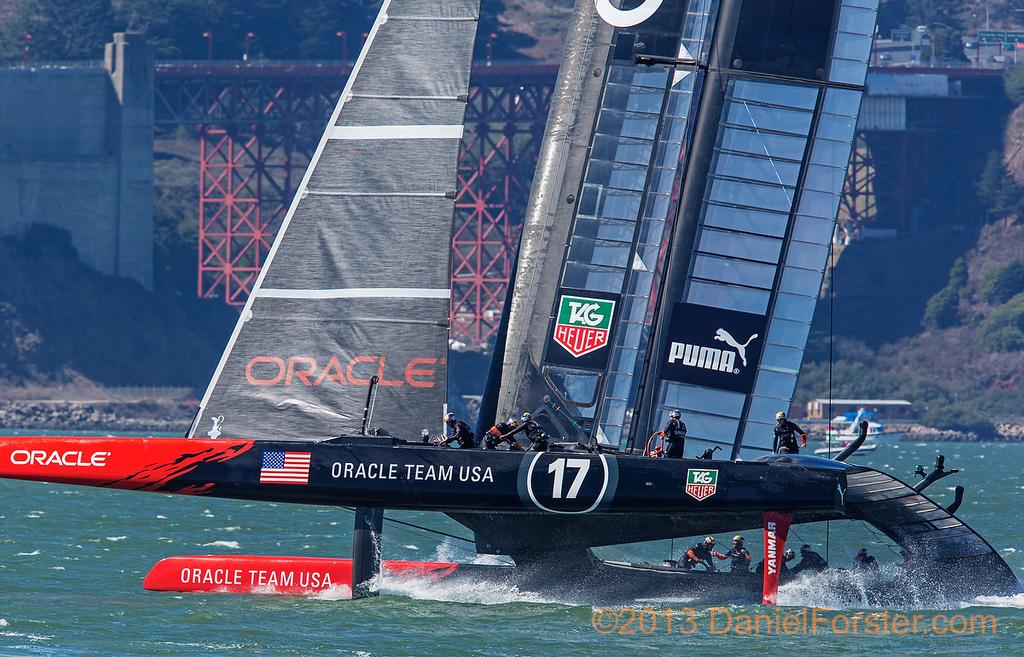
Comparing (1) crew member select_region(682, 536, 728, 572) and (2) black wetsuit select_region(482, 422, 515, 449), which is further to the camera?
(1) crew member select_region(682, 536, 728, 572)

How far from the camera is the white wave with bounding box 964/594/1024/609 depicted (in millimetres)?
17703

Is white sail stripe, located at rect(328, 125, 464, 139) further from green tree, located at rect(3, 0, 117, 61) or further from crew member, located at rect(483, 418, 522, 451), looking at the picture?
green tree, located at rect(3, 0, 117, 61)

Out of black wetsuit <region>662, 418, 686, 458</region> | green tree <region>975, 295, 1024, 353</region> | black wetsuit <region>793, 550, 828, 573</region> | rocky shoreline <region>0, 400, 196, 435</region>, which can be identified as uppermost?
black wetsuit <region>662, 418, 686, 458</region>

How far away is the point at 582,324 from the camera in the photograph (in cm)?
1809

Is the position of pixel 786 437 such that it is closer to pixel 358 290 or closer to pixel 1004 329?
pixel 358 290

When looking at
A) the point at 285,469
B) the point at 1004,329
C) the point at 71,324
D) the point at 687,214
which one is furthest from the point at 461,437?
the point at 1004,329

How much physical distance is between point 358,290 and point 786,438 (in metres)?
4.30

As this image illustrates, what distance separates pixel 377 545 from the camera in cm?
1711

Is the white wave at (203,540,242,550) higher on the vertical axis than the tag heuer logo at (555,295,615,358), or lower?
lower

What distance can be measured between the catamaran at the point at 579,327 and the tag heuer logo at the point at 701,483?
18mm

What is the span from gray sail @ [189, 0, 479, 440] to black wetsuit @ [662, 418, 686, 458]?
2132 mm

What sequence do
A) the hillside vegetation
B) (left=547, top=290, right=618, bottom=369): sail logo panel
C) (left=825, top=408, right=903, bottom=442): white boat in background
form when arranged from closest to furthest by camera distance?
(left=547, top=290, right=618, bottom=369): sail logo panel
the hillside vegetation
(left=825, top=408, right=903, bottom=442): white boat in background

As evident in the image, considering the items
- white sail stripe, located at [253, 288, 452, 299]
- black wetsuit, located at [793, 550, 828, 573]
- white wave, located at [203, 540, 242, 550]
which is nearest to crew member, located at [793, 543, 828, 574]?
black wetsuit, located at [793, 550, 828, 573]

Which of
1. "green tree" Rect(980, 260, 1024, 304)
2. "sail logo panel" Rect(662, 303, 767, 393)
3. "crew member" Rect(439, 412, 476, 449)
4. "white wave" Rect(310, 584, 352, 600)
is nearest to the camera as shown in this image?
"crew member" Rect(439, 412, 476, 449)
